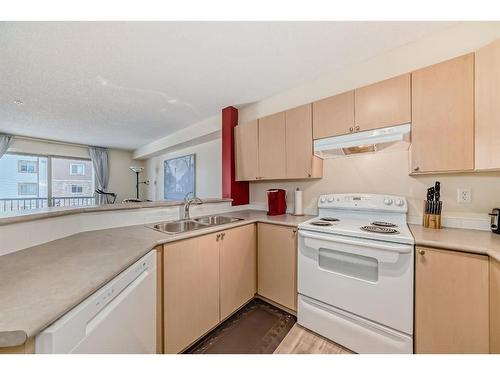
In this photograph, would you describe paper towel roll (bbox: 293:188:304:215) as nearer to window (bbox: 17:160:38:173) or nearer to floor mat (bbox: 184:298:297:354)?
floor mat (bbox: 184:298:297:354)

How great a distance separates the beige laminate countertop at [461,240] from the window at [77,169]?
6.93 m

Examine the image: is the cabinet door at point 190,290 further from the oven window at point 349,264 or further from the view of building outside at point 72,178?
the view of building outside at point 72,178

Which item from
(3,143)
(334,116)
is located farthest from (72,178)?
(334,116)

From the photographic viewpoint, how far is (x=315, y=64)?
5.84 ft

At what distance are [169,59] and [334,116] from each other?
1.50 m

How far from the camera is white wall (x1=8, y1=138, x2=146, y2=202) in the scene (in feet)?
14.4

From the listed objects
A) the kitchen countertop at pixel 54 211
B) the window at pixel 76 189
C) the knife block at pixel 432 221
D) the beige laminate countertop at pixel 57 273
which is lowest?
the beige laminate countertop at pixel 57 273

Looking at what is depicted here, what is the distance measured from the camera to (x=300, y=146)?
194 centimetres

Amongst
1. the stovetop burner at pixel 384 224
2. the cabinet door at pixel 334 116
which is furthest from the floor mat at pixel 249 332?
the cabinet door at pixel 334 116

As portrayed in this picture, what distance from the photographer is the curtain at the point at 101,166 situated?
17.3ft

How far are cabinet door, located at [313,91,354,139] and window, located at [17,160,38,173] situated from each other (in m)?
6.24

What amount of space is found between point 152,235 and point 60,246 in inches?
17.9

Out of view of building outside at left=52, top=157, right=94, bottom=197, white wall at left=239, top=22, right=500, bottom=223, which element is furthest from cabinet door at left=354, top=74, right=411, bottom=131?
view of building outside at left=52, top=157, right=94, bottom=197
